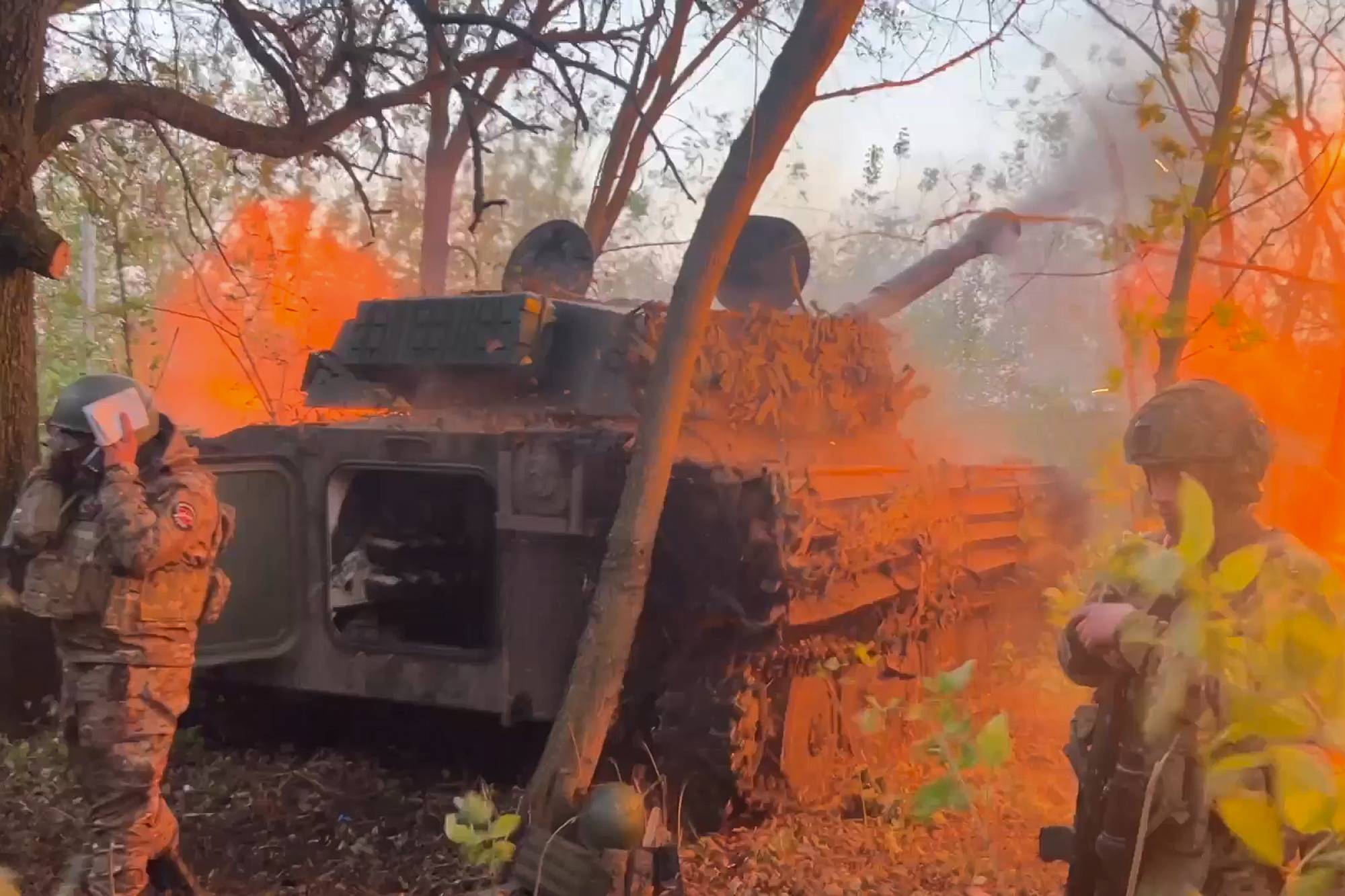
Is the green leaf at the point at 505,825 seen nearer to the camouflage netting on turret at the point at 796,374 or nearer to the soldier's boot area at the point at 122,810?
the soldier's boot area at the point at 122,810

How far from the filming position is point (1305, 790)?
1312mm

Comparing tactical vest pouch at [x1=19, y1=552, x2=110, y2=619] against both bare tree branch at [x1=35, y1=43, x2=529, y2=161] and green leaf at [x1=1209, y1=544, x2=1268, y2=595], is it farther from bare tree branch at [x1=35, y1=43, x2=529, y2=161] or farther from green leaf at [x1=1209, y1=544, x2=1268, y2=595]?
A: green leaf at [x1=1209, y1=544, x2=1268, y2=595]

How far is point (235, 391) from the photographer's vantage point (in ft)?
36.7

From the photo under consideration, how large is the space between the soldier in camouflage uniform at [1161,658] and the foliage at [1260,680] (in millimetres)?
539

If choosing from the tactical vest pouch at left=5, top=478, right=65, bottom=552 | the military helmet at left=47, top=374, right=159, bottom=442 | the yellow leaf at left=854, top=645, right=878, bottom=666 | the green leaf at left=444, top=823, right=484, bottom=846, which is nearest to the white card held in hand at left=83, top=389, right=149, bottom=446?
the military helmet at left=47, top=374, right=159, bottom=442

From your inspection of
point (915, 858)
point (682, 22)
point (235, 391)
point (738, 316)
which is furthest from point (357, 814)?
point (235, 391)

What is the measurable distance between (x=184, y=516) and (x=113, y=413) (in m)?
0.38

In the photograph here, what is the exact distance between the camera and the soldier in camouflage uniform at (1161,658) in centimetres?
230

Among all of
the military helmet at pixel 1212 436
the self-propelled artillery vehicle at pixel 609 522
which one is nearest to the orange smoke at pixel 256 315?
the self-propelled artillery vehicle at pixel 609 522

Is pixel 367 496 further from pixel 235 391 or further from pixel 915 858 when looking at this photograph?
pixel 235 391

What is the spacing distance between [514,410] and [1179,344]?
9.32ft

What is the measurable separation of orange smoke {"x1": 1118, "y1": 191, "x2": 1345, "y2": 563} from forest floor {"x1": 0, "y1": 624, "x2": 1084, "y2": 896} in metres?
1.58

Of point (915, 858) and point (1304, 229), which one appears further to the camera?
point (1304, 229)

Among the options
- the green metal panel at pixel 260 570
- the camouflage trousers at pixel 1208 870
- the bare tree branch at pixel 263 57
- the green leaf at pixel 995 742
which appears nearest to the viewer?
the green leaf at pixel 995 742
